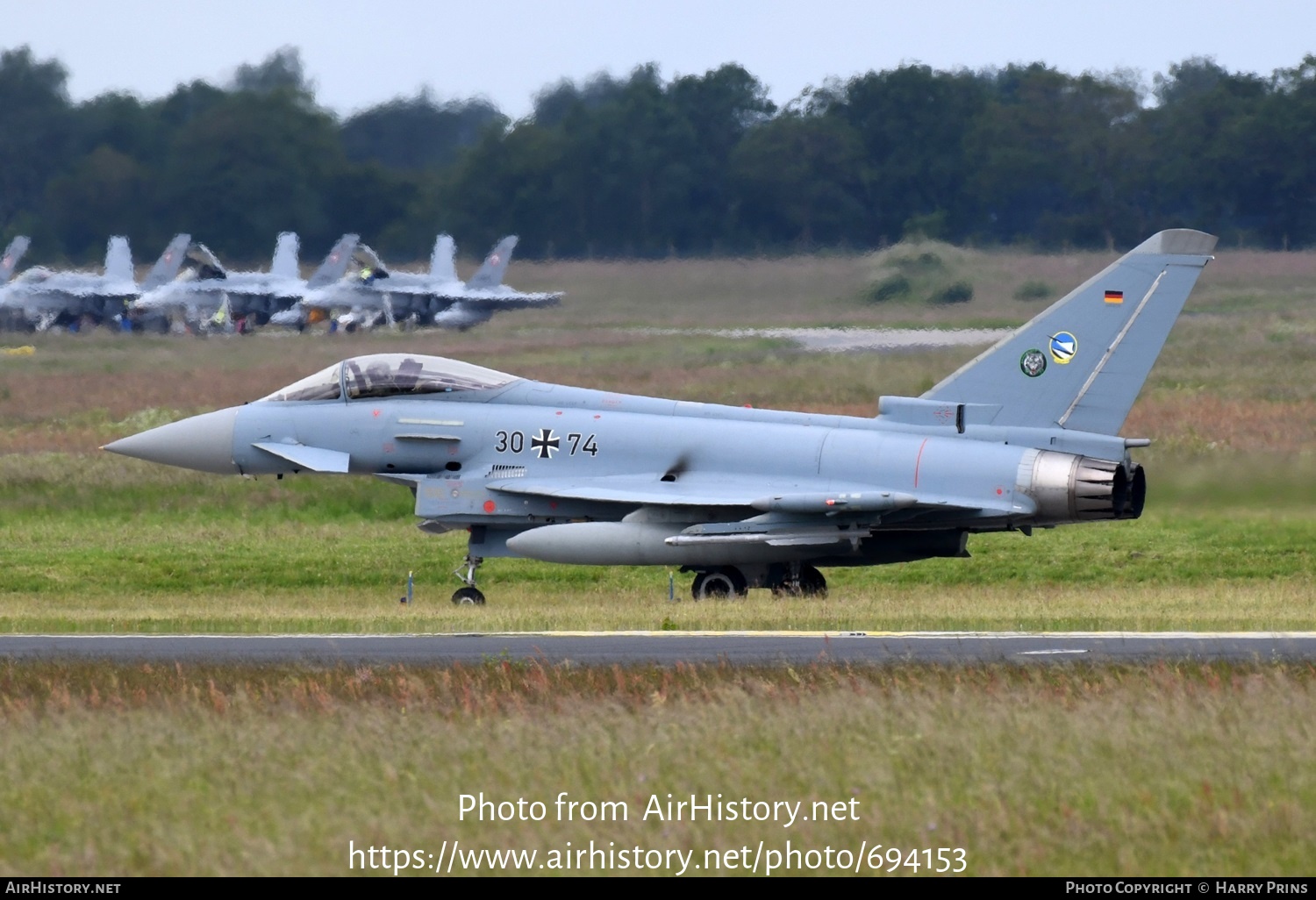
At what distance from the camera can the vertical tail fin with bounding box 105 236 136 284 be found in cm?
5762

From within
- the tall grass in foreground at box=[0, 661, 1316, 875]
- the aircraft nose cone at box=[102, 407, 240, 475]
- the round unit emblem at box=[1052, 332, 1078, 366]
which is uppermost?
the round unit emblem at box=[1052, 332, 1078, 366]

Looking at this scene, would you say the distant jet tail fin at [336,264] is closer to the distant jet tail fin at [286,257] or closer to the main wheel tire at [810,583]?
the distant jet tail fin at [286,257]

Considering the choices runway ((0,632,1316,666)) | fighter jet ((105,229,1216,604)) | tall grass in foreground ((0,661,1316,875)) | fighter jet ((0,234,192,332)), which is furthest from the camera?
fighter jet ((0,234,192,332))

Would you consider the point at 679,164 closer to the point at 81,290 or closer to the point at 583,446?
the point at 583,446

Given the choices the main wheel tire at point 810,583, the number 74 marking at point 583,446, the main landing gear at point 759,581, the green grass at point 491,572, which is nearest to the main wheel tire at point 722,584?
the main landing gear at point 759,581

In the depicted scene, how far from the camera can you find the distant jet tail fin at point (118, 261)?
189 ft

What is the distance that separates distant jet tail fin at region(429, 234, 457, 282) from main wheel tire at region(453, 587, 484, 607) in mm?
33554

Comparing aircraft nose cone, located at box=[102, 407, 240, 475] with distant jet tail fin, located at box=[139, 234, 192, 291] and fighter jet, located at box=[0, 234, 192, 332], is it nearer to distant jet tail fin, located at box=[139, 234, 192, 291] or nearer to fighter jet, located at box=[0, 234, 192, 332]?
distant jet tail fin, located at box=[139, 234, 192, 291]

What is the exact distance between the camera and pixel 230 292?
73.2 m

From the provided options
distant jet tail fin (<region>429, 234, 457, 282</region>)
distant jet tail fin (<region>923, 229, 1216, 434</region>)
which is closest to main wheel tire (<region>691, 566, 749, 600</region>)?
distant jet tail fin (<region>923, 229, 1216, 434</region>)

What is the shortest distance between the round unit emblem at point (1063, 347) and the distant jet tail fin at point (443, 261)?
36.1 m

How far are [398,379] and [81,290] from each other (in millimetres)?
48943

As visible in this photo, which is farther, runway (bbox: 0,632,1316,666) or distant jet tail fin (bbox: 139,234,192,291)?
distant jet tail fin (bbox: 139,234,192,291)

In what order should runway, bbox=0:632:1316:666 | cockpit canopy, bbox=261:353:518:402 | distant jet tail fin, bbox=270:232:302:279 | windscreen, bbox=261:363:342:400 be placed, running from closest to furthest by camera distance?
runway, bbox=0:632:1316:666 → cockpit canopy, bbox=261:353:518:402 → windscreen, bbox=261:363:342:400 → distant jet tail fin, bbox=270:232:302:279
